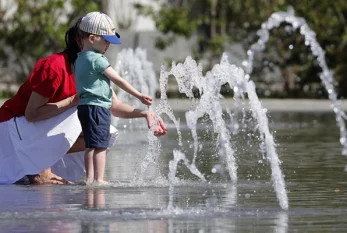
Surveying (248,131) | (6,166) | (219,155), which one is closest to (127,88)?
(6,166)

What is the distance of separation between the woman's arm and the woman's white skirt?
70 mm

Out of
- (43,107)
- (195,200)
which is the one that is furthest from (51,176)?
(195,200)

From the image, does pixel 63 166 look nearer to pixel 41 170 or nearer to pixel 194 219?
pixel 41 170

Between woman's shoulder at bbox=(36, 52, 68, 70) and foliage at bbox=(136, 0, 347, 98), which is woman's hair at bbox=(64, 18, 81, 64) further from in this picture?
foliage at bbox=(136, 0, 347, 98)

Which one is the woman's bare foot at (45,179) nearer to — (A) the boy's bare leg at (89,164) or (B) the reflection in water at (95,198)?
(A) the boy's bare leg at (89,164)

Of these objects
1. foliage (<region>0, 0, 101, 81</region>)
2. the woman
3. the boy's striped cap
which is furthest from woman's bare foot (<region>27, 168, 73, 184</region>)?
foliage (<region>0, 0, 101, 81</region>)

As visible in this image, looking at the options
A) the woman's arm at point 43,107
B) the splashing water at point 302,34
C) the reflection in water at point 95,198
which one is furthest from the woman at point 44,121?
the splashing water at point 302,34

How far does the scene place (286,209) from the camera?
263 inches

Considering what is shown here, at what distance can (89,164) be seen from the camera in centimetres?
821

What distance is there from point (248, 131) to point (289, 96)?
8762mm

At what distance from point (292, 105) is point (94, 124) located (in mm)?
12959

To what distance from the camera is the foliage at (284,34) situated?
2233cm

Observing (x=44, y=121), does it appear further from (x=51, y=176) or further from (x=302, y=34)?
(x=302, y=34)

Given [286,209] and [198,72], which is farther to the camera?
[198,72]
